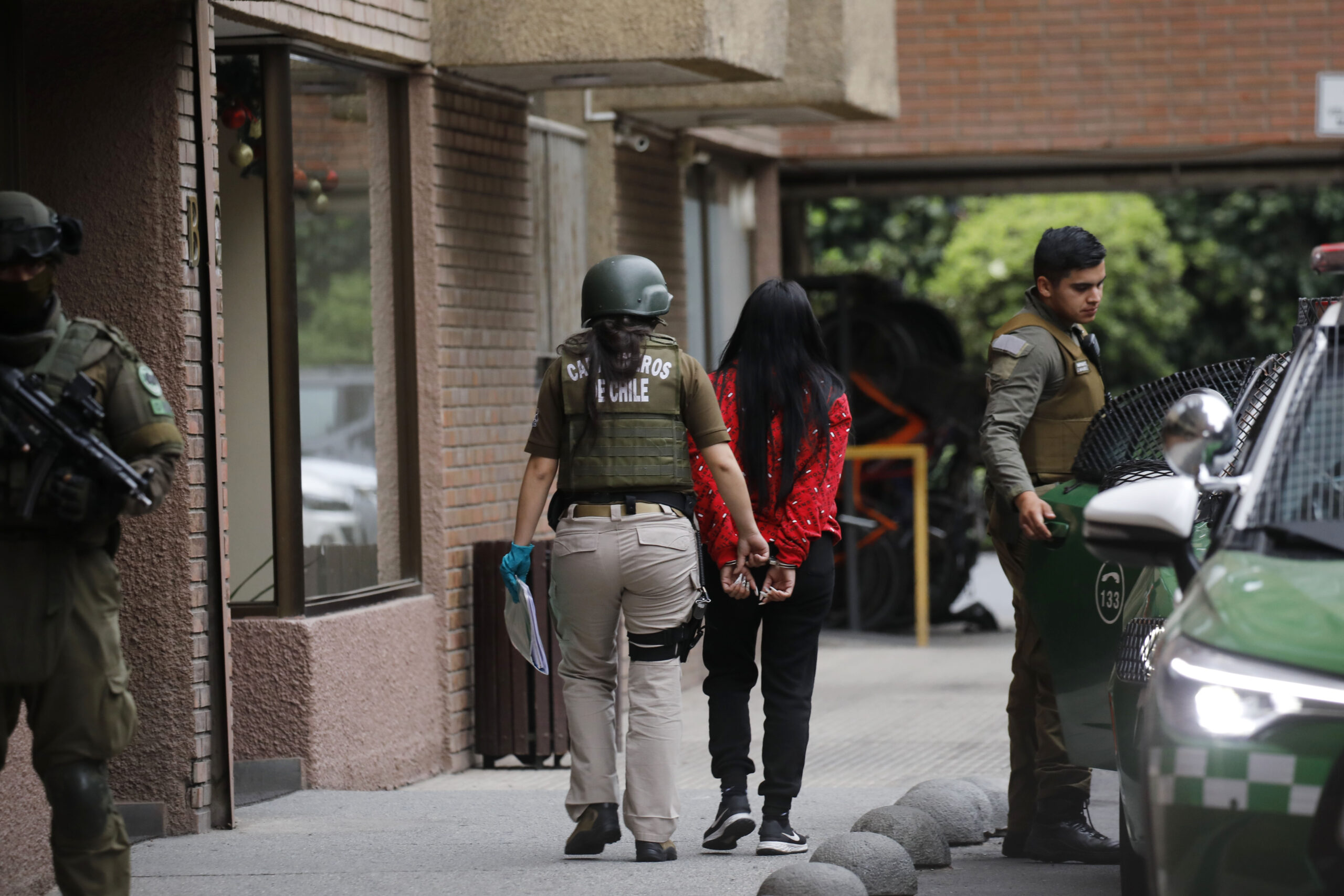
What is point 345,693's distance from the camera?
26.0 feet

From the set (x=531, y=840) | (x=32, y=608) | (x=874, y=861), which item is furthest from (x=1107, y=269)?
(x=32, y=608)

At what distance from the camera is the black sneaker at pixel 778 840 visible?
624cm

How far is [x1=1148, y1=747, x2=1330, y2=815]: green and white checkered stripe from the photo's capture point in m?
3.28

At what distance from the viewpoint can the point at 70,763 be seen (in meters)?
4.43

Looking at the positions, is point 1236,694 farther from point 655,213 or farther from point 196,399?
point 655,213

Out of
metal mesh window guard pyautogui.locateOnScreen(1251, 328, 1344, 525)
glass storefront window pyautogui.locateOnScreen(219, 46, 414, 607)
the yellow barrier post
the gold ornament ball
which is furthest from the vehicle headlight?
the yellow barrier post

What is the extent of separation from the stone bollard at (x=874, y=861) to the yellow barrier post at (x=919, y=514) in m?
8.55

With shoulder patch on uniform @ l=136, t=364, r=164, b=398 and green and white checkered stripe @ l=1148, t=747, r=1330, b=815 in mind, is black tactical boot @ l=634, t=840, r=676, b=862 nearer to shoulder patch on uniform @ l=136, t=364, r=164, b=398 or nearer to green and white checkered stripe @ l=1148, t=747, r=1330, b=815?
shoulder patch on uniform @ l=136, t=364, r=164, b=398

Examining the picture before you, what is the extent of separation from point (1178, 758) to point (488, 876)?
302 centimetres

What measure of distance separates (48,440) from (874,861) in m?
2.52

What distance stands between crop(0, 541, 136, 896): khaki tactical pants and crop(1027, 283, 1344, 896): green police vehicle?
2138 mm

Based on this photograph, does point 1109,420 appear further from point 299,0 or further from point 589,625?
point 299,0

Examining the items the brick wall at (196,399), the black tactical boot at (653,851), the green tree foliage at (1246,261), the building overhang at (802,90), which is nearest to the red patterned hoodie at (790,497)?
the black tactical boot at (653,851)

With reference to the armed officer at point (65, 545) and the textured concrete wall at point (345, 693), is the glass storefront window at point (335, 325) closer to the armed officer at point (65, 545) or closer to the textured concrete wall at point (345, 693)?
the textured concrete wall at point (345, 693)
